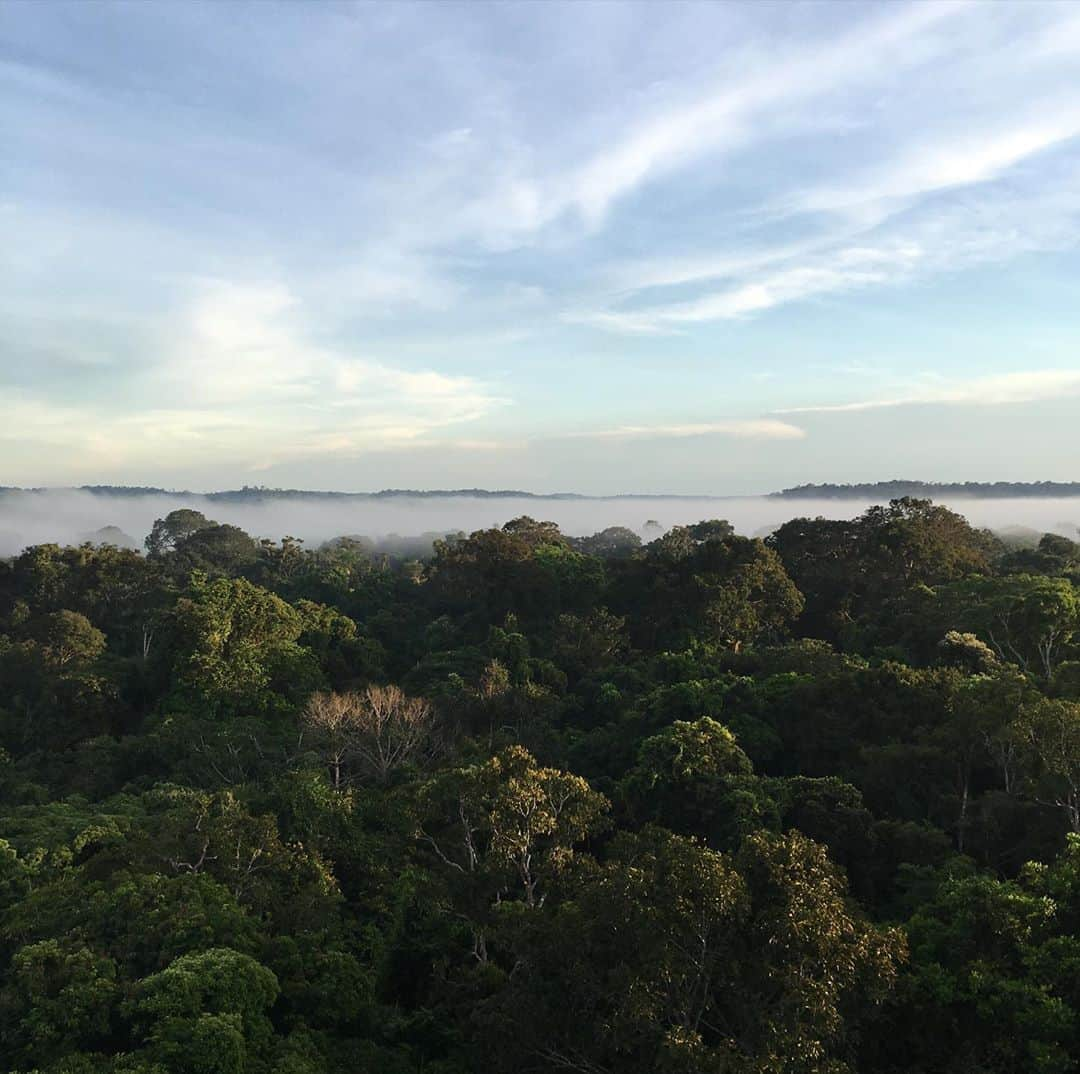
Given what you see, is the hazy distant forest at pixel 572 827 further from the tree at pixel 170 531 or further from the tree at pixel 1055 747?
the tree at pixel 170 531

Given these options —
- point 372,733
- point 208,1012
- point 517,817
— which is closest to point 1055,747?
point 517,817

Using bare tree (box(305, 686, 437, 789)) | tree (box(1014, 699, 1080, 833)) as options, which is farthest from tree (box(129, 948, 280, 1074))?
tree (box(1014, 699, 1080, 833))

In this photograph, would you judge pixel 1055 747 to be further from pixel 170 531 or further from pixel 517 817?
pixel 170 531

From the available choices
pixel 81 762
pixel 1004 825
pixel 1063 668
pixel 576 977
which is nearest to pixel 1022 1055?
pixel 576 977

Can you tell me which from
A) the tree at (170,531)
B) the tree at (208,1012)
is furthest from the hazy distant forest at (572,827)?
the tree at (170,531)

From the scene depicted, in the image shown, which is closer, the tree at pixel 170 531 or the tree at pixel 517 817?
the tree at pixel 517 817

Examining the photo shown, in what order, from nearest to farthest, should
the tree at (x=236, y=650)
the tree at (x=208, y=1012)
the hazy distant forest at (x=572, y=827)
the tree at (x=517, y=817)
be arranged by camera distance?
the hazy distant forest at (x=572, y=827) < the tree at (x=208, y=1012) < the tree at (x=517, y=817) < the tree at (x=236, y=650)
